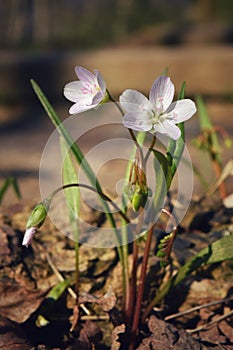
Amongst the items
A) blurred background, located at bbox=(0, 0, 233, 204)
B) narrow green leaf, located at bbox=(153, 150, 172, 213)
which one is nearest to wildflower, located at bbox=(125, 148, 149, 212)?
narrow green leaf, located at bbox=(153, 150, 172, 213)

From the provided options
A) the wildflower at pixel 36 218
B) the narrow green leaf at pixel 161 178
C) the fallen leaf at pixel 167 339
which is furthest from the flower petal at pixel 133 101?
the fallen leaf at pixel 167 339

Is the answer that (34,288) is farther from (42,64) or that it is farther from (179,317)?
(42,64)

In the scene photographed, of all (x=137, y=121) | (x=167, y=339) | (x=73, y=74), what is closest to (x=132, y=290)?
(x=167, y=339)

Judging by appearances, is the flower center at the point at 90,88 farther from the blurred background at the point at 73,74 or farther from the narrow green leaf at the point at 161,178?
the blurred background at the point at 73,74

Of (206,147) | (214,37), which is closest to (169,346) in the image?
(206,147)

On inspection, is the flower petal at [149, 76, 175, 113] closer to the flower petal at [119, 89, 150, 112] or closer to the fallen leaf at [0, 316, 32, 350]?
the flower petal at [119, 89, 150, 112]

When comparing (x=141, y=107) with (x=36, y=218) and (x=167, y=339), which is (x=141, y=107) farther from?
(x=167, y=339)
